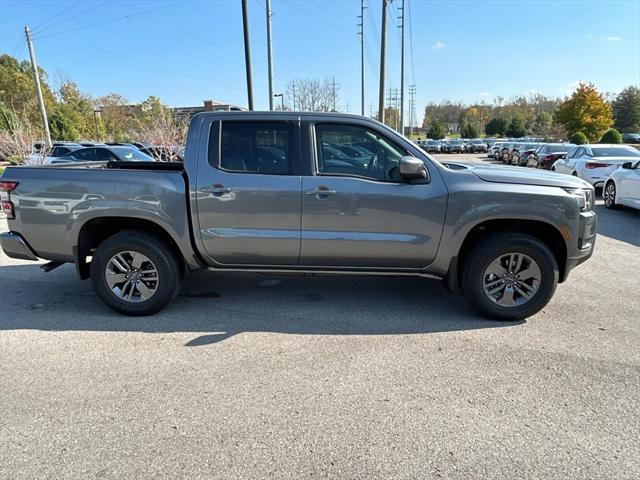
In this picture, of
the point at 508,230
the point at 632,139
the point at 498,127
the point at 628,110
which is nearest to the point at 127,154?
the point at 508,230

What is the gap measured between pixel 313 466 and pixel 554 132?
5271cm

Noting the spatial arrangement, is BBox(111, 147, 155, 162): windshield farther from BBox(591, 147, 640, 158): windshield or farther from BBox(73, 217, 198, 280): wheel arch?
BBox(591, 147, 640, 158): windshield

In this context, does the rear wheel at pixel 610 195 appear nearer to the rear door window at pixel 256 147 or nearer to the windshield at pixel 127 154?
the rear door window at pixel 256 147

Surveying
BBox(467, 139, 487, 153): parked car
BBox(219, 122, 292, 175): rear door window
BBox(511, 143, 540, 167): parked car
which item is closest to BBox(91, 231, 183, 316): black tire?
BBox(219, 122, 292, 175): rear door window

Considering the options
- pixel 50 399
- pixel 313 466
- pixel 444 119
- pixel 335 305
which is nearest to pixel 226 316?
→ pixel 335 305

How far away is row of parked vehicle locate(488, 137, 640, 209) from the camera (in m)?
9.97

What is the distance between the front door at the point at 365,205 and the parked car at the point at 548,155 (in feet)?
57.2

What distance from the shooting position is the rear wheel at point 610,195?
10789 millimetres

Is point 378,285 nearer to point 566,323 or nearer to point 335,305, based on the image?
point 335,305

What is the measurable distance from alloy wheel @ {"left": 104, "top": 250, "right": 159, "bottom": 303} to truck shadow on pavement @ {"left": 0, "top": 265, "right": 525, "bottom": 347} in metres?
0.26

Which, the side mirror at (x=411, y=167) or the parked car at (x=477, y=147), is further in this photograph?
the parked car at (x=477, y=147)

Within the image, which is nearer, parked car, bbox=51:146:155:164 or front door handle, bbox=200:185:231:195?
front door handle, bbox=200:185:231:195

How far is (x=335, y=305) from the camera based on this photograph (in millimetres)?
4574

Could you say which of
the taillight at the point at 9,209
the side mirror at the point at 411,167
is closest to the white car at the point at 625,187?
the side mirror at the point at 411,167
